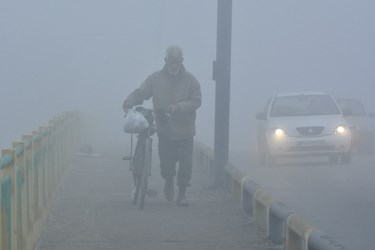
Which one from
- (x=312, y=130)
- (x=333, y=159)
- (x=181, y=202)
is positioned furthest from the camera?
(x=333, y=159)

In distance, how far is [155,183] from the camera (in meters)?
15.7

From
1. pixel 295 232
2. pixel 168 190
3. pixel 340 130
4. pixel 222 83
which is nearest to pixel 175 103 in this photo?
pixel 168 190

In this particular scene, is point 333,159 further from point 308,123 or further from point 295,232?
point 295,232

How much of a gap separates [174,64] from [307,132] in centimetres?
1028

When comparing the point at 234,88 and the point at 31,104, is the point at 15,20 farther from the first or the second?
the point at 234,88

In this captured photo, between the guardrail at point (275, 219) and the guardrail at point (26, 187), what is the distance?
2.23 metres

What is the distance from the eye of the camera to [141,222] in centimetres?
1088

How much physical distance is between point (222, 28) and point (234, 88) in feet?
87.4

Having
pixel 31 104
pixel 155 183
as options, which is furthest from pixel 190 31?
pixel 155 183

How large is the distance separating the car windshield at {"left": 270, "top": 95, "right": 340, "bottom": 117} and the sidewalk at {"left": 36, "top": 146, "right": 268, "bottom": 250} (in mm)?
7749

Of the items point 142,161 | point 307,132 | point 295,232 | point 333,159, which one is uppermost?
point 142,161

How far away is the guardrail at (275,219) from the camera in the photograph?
25.0 ft

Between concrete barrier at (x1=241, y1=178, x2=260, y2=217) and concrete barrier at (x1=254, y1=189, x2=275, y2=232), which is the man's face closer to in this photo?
concrete barrier at (x1=241, y1=178, x2=260, y2=217)

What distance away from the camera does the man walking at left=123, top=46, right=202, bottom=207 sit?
1188 cm
